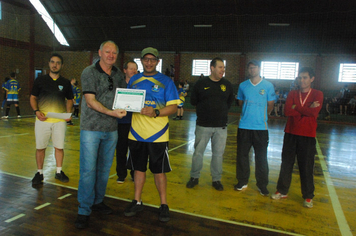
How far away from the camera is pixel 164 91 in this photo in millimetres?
2748

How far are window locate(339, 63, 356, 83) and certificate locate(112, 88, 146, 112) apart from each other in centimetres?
2090

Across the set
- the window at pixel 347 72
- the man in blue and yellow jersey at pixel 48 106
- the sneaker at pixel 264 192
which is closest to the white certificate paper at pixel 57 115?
the man in blue and yellow jersey at pixel 48 106

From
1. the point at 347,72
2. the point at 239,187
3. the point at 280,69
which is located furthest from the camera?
the point at 280,69

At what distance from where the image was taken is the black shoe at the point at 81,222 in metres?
2.54

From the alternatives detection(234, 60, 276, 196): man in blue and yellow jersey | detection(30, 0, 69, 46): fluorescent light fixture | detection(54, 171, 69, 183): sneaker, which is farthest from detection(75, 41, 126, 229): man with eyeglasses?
detection(30, 0, 69, 46): fluorescent light fixture

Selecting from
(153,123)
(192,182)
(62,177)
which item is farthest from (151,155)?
(62,177)

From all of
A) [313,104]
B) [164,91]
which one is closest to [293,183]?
[313,104]

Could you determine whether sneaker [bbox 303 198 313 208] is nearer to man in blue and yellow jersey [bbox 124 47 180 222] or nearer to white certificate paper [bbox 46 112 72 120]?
man in blue and yellow jersey [bbox 124 47 180 222]

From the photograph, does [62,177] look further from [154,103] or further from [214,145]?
[214,145]

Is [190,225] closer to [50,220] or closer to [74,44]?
[50,220]

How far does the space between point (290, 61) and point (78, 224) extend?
20.5 m

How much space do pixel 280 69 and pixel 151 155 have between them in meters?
19.7

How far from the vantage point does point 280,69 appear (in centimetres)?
2017

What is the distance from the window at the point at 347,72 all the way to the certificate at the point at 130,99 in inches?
823
